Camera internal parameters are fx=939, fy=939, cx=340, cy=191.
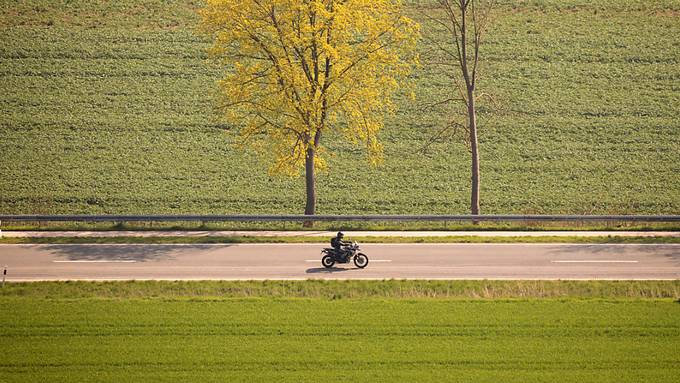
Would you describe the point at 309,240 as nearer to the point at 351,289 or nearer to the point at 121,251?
the point at 121,251

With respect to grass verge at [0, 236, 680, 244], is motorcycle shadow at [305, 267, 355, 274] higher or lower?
lower

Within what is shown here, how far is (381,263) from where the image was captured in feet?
101

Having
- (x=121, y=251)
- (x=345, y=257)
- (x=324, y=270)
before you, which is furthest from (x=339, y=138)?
(x=324, y=270)

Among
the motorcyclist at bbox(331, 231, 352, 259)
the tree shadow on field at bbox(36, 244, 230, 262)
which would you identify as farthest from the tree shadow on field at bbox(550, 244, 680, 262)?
the tree shadow on field at bbox(36, 244, 230, 262)

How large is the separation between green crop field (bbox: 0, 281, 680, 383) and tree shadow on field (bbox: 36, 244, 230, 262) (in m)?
3.62

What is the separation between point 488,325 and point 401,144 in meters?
23.9

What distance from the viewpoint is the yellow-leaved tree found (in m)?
36.7

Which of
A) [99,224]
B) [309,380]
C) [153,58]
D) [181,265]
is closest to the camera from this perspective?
[309,380]

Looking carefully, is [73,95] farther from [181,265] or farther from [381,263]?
[381,263]

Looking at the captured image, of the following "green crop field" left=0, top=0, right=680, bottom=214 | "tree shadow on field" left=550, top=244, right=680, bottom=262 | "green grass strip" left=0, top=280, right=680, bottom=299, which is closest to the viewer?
"green grass strip" left=0, top=280, right=680, bottom=299

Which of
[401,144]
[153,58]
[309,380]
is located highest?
[153,58]

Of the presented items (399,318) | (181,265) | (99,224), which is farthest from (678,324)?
(99,224)

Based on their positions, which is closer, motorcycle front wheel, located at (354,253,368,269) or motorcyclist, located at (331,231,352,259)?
motorcyclist, located at (331,231,352,259)

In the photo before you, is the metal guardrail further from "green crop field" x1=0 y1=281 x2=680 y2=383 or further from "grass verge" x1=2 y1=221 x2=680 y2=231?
"green crop field" x1=0 y1=281 x2=680 y2=383
